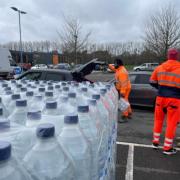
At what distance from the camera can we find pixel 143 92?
866cm

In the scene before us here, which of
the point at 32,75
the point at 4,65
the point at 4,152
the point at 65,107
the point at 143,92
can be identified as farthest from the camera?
the point at 4,65

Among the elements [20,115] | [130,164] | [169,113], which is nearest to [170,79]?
[169,113]

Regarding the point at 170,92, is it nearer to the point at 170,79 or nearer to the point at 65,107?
the point at 170,79

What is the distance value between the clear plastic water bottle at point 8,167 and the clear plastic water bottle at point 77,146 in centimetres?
25

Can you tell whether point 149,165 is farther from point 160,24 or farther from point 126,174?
point 160,24

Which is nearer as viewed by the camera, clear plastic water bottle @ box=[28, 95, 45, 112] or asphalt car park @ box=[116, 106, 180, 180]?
clear plastic water bottle @ box=[28, 95, 45, 112]

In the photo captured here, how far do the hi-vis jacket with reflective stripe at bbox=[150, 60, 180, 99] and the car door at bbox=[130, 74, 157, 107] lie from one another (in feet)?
14.3

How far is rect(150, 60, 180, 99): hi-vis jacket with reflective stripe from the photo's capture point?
4.11 m

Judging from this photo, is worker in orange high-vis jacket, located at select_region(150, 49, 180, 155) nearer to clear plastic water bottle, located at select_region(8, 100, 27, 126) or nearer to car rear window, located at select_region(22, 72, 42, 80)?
clear plastic water bottle, located at select_region(8, 100, 27, 126)

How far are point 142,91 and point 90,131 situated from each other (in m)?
7.63

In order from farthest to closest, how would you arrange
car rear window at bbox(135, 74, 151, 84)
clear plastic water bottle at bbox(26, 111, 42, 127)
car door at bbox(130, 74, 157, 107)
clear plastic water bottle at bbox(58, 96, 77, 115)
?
car rear window at bbox(135, 74, 151, 84), car door at bbox(130, 74, 157, 107), clear plastic water bottle at bbox(58, 96, 77, 115), clear plastic water bottle at bbox(26, 111, 42, 127)

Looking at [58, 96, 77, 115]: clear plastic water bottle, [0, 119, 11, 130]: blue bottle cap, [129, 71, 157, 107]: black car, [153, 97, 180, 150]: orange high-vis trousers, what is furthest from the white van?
[0, 119, 11, 130]: blue bottle cap

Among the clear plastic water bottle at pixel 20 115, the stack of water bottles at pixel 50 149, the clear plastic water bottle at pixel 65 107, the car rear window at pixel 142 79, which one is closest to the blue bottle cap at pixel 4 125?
the stack of water bottles at pixel 50 149

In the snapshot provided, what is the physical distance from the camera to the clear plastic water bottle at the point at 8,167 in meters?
0.71
